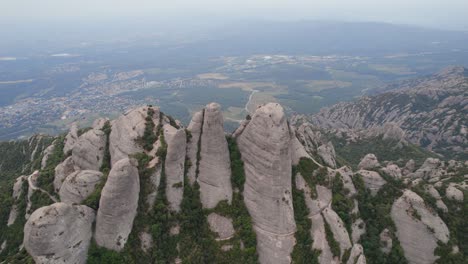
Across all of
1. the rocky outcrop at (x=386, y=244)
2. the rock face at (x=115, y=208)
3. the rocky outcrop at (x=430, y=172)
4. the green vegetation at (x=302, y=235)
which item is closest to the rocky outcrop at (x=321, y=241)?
the green vegetation at (x=302, y=235)

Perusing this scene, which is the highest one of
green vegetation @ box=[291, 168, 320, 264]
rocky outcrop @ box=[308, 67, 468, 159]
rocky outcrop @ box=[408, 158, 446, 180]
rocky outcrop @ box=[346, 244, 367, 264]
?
green vegetation @ box=[291, 168, 320, 264]

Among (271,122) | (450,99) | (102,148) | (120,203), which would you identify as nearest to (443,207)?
(271,122)

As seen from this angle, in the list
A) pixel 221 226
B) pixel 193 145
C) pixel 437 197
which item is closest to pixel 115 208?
pixel 193 145

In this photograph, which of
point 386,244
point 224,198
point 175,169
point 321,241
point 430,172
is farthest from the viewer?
point 430,172

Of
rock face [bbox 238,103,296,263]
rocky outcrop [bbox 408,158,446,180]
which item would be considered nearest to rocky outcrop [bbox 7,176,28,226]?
rock face [bbox 238,103,296,263]

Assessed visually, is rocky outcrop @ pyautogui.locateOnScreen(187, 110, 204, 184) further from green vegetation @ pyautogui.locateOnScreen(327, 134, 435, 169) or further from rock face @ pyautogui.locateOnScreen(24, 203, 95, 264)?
green vegetation @ pyautogui.locateOnScreen(327, 134, 435, 169)

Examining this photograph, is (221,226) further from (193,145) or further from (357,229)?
Result: (357,229)
